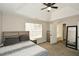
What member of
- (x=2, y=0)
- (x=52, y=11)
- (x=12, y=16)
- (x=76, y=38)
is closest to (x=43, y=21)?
(x=52, y=11)

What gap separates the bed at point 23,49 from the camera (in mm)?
1387

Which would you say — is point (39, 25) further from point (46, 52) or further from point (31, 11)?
point (46, 52)

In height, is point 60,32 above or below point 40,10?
below

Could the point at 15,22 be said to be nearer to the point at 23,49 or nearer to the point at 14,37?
the point at 14,37

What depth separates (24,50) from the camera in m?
1.46

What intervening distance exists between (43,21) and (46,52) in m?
0.58

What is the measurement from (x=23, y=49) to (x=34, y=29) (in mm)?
428

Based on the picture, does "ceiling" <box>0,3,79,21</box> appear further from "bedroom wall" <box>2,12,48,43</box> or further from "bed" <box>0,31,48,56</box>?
"bed" <box>0,31,48,56</box>

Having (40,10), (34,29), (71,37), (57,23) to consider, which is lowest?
(71,37)

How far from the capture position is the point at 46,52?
1498 millimetres

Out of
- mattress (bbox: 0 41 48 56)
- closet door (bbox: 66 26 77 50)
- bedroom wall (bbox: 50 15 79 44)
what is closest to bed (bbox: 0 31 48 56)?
mattress (bbox: 0 41 48 56)

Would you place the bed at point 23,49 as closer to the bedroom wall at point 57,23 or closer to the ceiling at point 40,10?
the bedroom wall at point 57,23

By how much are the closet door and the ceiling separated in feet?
0.87

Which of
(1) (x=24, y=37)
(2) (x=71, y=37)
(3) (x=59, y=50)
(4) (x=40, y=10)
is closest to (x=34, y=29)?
(1) (x=24, y=37)
